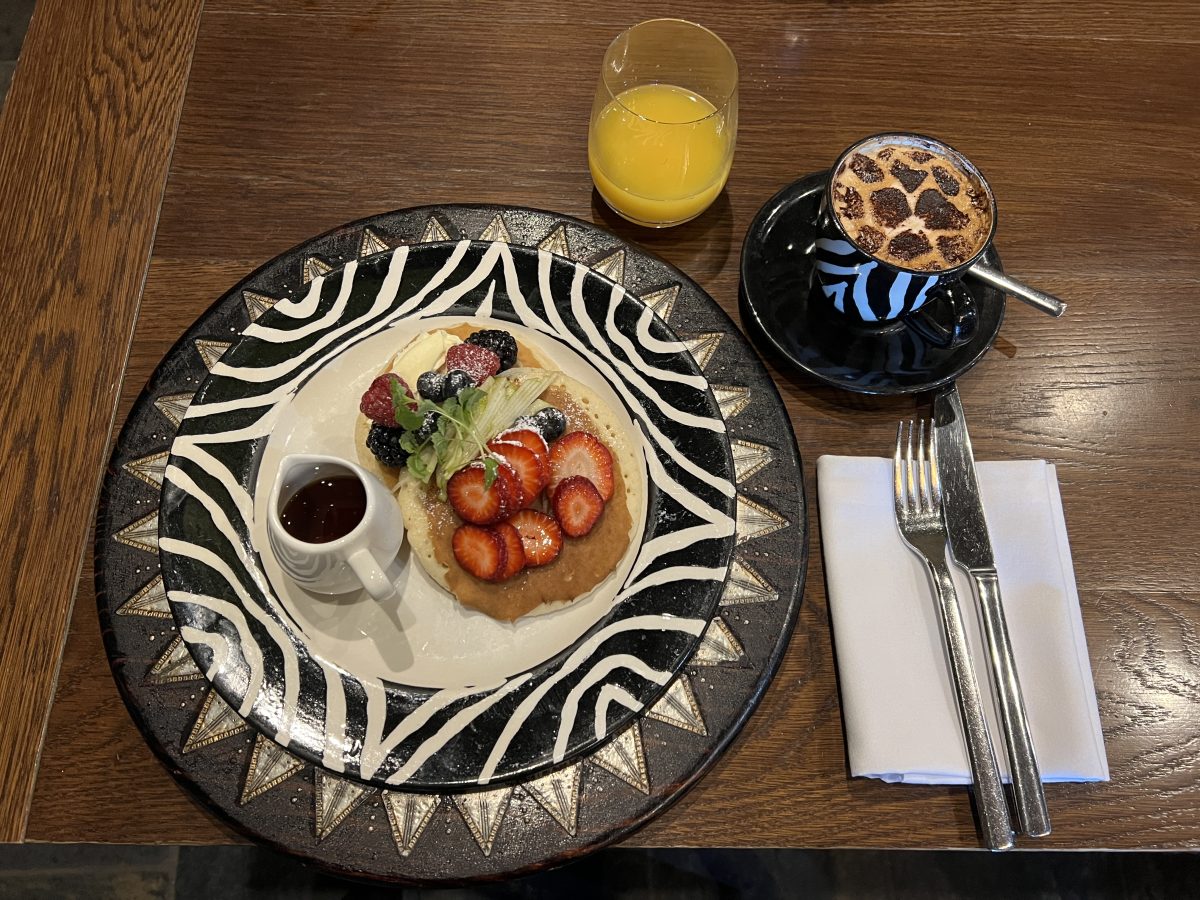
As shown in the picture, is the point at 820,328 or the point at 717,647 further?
the point at 820,328

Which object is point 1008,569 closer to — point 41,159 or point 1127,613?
point 1127,613

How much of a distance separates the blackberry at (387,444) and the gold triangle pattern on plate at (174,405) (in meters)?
0.31

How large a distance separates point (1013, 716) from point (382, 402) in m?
1.03

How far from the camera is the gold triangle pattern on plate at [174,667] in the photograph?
3.74 ft

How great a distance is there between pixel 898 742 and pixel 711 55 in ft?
3.86

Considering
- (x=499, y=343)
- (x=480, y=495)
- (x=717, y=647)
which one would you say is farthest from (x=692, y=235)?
(x=717, y=647)

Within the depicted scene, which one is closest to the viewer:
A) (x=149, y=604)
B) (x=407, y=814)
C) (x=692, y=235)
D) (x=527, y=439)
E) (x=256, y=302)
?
(x=407, y=814)

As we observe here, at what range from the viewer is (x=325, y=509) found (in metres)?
1.20

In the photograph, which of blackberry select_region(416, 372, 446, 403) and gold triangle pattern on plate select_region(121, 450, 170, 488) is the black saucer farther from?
gold triangle pattern on plate select_region(121, 450, 170, 488)

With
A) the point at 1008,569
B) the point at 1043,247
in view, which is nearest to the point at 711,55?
the point at 1043,247

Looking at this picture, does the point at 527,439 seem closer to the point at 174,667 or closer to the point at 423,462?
the point at 423,462

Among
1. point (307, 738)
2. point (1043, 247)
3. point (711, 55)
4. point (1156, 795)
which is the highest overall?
point (711, 55)

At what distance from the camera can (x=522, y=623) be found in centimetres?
125

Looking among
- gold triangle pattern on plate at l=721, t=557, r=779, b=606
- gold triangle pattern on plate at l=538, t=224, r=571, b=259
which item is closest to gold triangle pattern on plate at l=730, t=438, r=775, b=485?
gold triangle pattern on plate at l=721, t=557, r=779, b=606
